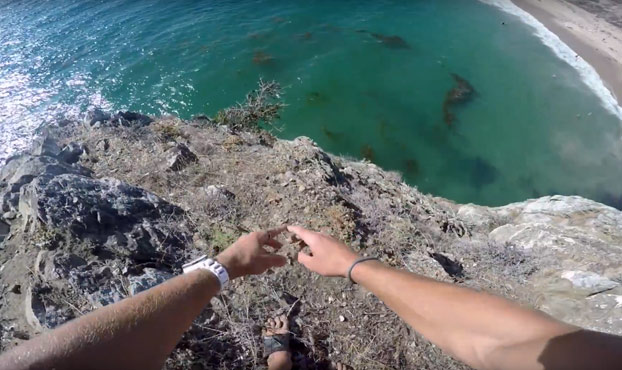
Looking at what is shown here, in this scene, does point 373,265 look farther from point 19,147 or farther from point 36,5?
point 36,5

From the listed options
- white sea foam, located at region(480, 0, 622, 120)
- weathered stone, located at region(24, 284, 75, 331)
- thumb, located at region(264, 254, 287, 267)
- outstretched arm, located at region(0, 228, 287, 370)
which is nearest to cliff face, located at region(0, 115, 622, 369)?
weathered stone, located at region(24, 284, 75, 331)

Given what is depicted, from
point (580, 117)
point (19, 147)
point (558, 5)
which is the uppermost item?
point (558, 5)

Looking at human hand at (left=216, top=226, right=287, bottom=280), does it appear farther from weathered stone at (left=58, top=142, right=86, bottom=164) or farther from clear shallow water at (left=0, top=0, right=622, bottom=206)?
clear shallow water at (left=0, top=0, right=622, bottom=206)

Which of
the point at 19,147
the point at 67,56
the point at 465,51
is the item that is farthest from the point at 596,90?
the point at 67,56

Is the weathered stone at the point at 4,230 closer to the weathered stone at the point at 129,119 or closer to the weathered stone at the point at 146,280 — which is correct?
the weathered stone at the point at 146,280

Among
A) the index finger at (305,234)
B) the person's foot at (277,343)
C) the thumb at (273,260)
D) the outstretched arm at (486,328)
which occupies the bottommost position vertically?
the person's foot at (277,343)

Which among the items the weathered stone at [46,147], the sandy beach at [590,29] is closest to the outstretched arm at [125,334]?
the weathered stone at [46,147]

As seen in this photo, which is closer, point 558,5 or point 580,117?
point 580,117
